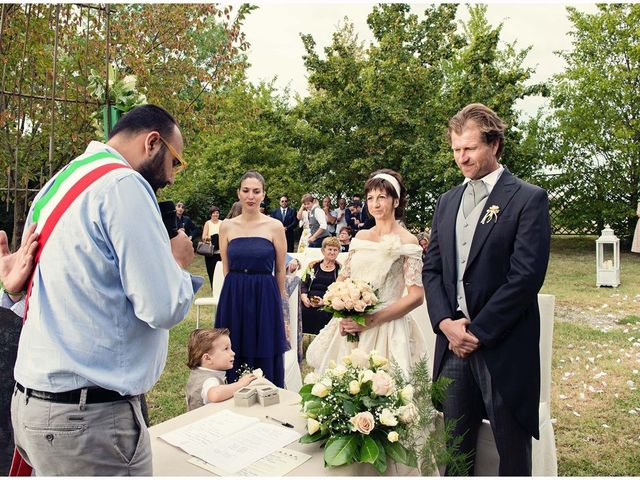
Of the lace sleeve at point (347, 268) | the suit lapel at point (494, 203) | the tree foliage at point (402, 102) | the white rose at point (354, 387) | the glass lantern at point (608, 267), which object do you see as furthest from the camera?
the tree foliage at point (402, 102)

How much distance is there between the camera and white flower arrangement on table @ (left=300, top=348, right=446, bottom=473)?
7.38 ft

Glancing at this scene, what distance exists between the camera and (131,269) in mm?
1786

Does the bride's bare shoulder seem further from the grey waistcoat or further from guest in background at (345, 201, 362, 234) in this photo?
guest in background at (345, 201, 362, 234)

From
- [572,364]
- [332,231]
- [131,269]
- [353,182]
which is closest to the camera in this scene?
[131,269]

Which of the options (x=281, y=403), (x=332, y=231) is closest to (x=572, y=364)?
(x=281, y=403)

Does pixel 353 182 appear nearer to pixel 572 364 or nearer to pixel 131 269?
pixel 572 364

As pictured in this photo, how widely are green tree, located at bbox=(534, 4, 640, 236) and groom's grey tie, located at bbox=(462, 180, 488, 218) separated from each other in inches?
773

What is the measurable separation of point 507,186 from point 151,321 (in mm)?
2066

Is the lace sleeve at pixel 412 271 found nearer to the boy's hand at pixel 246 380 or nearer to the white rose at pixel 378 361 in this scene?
the boy's hand at pixel 246 380

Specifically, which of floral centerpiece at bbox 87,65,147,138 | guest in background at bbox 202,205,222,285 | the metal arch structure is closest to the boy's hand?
floral centerpiece at bbox 87,65,147,138

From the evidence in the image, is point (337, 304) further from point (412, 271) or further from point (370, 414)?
point (370, 414)

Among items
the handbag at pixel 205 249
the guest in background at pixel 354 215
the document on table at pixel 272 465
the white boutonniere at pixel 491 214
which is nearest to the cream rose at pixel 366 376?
the document on table at pixel 272 465

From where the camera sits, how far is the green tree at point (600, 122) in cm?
2067

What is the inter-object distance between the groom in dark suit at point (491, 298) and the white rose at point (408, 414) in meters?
Answer: 0.56
